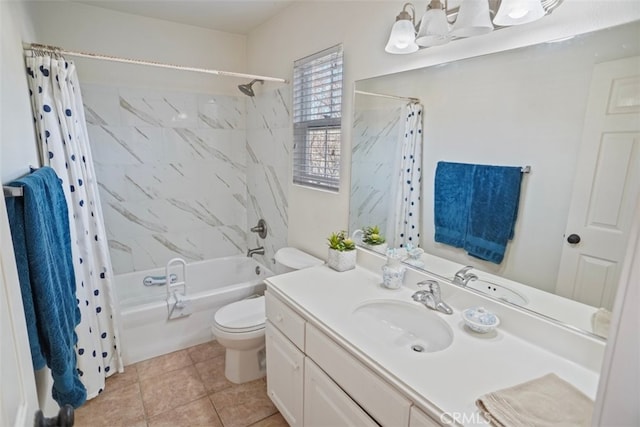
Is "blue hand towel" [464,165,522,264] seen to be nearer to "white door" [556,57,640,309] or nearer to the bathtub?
"white door" [556,57,640,309]

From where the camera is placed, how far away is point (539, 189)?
1146 mm

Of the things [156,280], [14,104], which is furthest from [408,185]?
[156,280]

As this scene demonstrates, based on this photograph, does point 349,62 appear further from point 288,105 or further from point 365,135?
point 288,105

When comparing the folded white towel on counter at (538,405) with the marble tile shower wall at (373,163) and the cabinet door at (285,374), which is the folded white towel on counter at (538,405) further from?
the marble tile shower wall at (373,163)

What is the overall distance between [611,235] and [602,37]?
0.60 meters

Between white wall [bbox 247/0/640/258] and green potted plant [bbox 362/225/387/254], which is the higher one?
white wall [bbox 247/0/640/258]

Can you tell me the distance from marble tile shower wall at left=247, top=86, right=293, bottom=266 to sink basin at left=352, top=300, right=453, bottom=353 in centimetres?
133

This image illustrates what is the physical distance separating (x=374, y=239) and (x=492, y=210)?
678mm

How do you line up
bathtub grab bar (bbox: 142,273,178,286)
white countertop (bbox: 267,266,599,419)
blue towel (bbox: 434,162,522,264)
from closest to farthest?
1. white countertop (bbox: 267,266,599,419)
2. blue towel (bbox: 434,162,522,264)
3. bathtub grab bar (bbox: 142,273,178,286)

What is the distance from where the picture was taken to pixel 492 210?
130cm

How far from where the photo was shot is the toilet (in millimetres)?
2018

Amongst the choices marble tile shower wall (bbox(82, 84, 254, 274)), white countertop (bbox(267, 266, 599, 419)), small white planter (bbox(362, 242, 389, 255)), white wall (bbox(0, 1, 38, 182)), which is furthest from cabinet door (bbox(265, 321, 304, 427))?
marble tile shower wall (bbox(82, 84, 254, 274))

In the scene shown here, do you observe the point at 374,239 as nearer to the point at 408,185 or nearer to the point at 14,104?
the point at 408,185

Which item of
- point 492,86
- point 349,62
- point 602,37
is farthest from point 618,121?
point 349,62
